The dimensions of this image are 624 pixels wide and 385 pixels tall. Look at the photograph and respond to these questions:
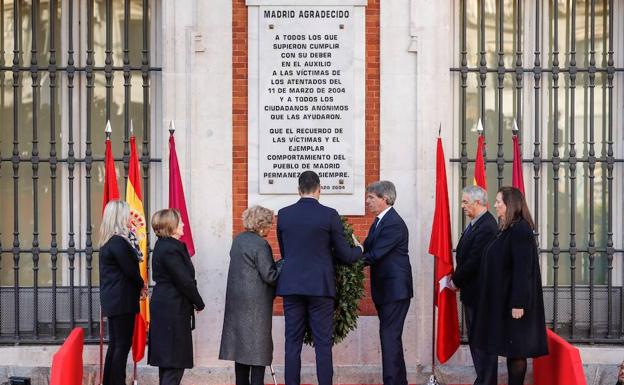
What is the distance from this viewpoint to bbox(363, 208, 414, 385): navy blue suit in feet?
32.4

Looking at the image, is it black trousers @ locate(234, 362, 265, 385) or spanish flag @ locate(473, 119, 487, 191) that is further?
spanish flag @ locate(473, 119, 487, 191)

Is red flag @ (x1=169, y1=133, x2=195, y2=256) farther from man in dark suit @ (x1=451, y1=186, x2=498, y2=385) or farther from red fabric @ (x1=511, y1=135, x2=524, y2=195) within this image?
red fabric @ (x1=511, y1=135, x2=524, y2=195)

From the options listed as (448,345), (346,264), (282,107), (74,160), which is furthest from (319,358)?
(74,160)

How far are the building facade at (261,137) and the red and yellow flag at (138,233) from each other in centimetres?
55

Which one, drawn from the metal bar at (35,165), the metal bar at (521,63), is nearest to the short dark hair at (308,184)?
the metal bar at (521,63)

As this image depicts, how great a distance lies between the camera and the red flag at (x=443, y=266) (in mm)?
10422

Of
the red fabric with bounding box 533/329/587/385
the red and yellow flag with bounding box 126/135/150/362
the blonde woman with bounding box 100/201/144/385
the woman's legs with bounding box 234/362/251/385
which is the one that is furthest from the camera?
the red and yellow flag with bounding box 126/135/150/362

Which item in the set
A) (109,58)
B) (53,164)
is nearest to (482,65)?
(109,58)

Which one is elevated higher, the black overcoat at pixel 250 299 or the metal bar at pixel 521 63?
the metal bar at pixel 521 63

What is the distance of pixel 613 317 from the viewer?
11508mm

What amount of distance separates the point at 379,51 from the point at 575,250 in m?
2.74

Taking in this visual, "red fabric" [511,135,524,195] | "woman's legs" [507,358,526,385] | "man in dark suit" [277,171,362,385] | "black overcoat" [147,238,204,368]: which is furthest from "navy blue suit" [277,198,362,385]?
"red fabric" [511,135,524,195]

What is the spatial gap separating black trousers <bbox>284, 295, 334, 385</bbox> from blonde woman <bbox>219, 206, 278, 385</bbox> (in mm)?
182

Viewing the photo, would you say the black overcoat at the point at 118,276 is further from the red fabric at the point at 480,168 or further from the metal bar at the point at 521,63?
the metal bar at the point at 521,63
